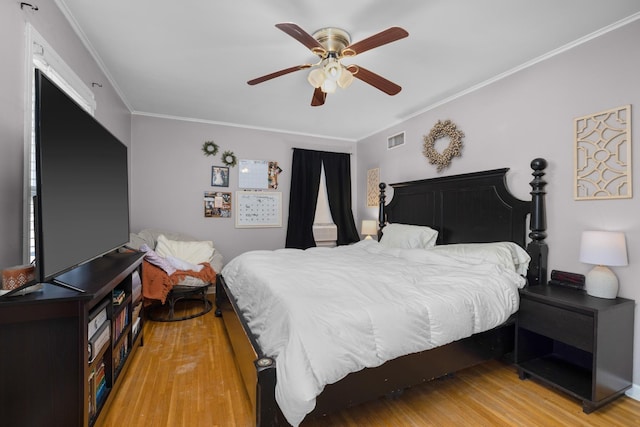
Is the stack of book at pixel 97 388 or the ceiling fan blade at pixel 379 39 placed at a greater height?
the ceiling fan blade at pixel 379 39

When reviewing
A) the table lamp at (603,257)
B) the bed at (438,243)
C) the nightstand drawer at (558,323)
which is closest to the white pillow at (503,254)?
the bed at (438,243)

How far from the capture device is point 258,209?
4.49 metres

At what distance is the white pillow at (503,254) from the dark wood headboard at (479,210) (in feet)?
0.20

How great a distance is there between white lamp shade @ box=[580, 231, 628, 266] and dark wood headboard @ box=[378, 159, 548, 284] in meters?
0.44

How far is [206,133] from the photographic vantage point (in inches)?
165

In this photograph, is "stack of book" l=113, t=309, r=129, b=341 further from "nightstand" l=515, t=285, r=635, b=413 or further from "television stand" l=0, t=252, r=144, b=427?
"nightstand" l=515, t=285, r=635, b=413

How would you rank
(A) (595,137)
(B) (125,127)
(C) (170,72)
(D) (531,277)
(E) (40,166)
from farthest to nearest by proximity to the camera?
(B) (125,127)
(C) (170,72)
(D) (531,277)
(A) (595,137)
(E) (40,166)

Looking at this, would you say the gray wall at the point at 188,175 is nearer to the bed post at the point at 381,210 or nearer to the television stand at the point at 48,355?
the bed post at the point at 381,210

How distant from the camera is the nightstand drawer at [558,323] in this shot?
1.75 m

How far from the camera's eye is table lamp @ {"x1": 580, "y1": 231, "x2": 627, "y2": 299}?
1820 mm

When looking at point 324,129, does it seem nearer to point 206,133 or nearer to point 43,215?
point 206,133

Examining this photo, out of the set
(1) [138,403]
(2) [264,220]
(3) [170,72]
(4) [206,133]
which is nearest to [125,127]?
(4) [206,133]

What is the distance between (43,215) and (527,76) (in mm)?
3462

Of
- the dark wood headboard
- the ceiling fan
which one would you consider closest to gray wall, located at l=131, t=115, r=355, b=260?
the dark wood headboard
